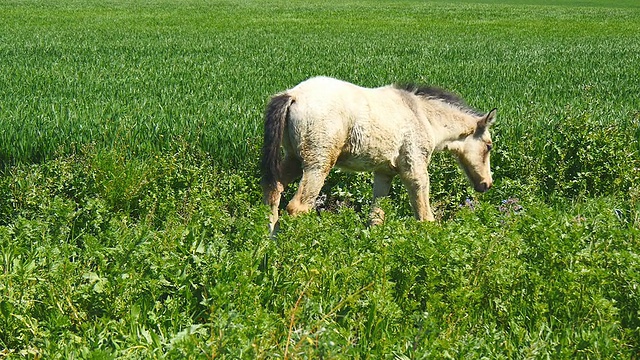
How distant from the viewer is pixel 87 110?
11.3 meters

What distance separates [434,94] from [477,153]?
0.86 meters

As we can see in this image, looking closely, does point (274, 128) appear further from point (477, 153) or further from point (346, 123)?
point (477, 153)

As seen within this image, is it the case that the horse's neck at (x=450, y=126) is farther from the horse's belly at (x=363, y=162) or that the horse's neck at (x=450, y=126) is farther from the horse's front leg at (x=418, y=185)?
the horse's belly at (x=363, y=162)

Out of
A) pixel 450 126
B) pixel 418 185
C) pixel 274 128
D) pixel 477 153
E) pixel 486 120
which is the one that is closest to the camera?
pixel 274 128

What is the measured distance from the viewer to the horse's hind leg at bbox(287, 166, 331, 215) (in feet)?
25.3

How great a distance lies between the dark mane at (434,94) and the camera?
8.85 m

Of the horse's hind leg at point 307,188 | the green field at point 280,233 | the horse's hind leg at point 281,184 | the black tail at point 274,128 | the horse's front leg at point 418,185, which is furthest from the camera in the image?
the horse's front leg at point 418,185

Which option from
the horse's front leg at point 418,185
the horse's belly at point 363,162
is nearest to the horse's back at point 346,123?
the horse's belly at point 363,162

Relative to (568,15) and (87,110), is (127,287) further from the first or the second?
A: (568,15)

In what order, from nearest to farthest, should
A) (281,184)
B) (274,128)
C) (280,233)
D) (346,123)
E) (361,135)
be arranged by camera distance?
(280,233) < (274,128) < (346,123) < (361,135) < (281,184)

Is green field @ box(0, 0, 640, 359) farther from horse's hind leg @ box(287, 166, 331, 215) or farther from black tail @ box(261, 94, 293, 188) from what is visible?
black tail @ box(261, 94, 293, 188)

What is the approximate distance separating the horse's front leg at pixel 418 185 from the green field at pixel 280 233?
0.88ft

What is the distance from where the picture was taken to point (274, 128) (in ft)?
24.8

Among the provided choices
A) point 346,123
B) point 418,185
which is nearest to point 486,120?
point 418,185
